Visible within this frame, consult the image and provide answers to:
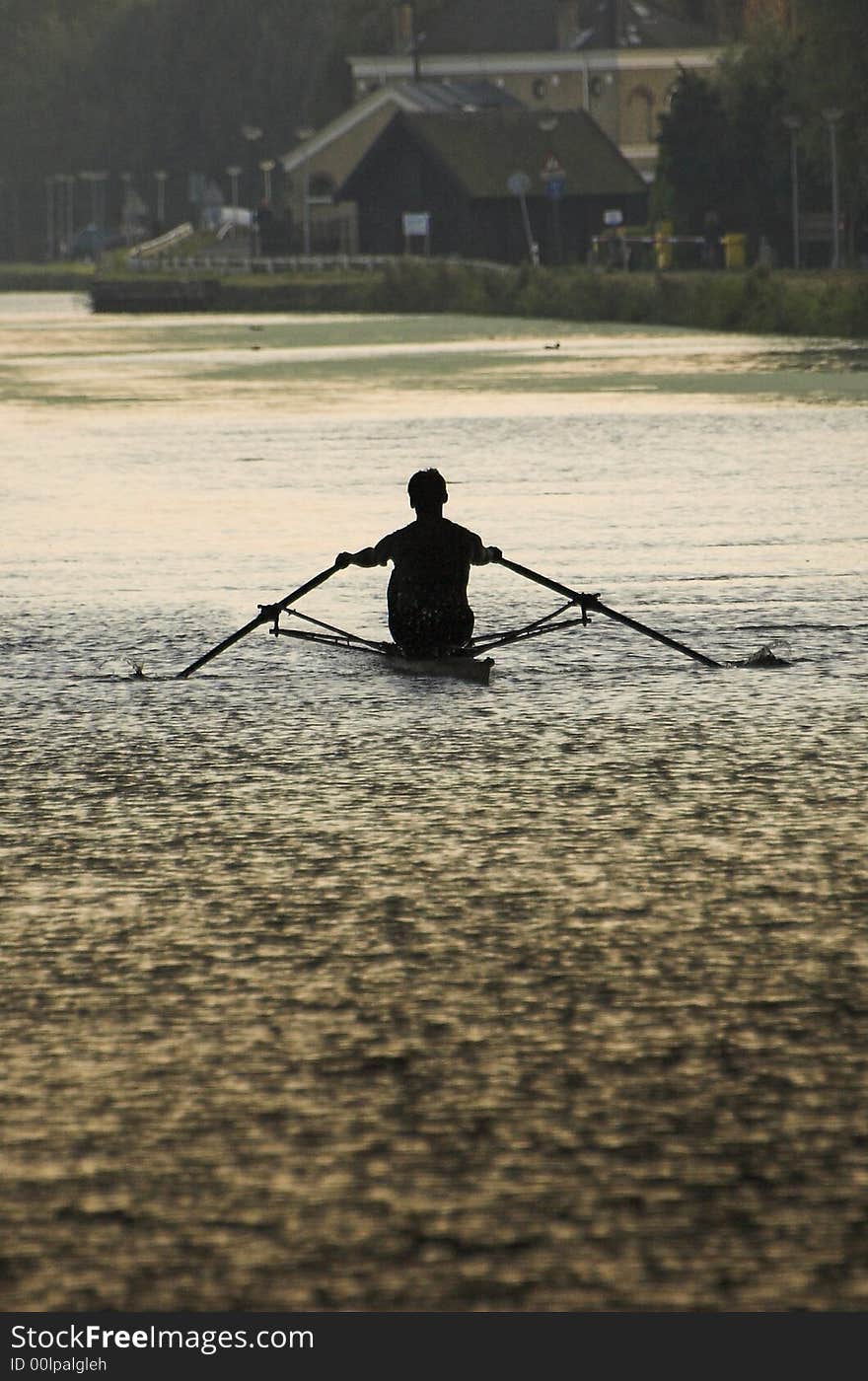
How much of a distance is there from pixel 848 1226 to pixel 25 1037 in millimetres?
2472

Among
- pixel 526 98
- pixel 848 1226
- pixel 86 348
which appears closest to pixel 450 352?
pixel 86 348

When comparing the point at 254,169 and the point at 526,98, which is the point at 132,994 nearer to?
the point at 526,98

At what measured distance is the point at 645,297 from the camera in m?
71.2

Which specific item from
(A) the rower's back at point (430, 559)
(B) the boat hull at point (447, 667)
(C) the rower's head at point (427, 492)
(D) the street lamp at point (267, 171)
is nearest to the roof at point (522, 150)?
(D) the street lamp at point (267, 171)

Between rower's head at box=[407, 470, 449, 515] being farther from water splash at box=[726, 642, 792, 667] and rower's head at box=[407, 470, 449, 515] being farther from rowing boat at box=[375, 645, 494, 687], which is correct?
water splash at box=[726, 642, 792, 667]

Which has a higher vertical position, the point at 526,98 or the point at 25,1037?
the point at 526,98

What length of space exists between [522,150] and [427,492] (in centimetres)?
10716

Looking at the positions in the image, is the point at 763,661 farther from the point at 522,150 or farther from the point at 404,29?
the point at 404,29

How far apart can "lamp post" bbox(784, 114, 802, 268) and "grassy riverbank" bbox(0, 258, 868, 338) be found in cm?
673

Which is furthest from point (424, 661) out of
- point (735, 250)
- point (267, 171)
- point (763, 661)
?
point (267, 171)

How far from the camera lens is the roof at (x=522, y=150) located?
115375mm

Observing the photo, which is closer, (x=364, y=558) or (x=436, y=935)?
(x=436, y=935)

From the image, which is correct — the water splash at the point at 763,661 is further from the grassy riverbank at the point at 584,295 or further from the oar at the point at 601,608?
the grassy riverbank at the point at 584,295

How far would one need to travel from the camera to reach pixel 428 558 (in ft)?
46.2
